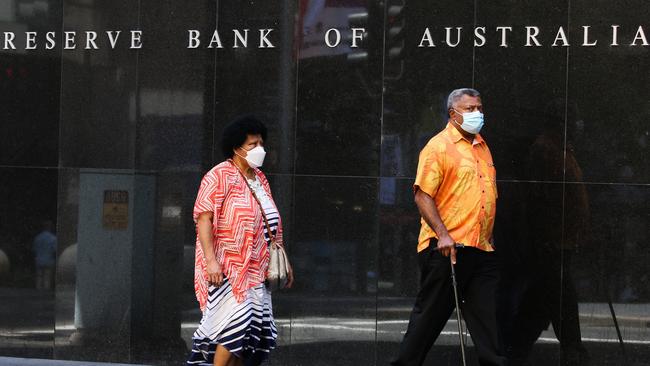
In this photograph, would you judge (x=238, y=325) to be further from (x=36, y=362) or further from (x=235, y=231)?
(x=36, y=362)

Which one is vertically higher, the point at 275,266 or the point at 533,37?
the point at 533,37

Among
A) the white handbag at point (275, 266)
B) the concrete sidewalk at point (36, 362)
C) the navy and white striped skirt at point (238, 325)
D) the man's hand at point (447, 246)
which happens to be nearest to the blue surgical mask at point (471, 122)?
the man's hand at point (447, 246)

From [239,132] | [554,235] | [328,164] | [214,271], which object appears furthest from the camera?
[328,164]

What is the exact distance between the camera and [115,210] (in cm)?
998

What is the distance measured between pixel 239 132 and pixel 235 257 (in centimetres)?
76

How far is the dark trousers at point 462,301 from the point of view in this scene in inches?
306

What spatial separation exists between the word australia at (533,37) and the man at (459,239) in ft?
4.31

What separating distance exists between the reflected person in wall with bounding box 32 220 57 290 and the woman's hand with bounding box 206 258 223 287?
2969 mm

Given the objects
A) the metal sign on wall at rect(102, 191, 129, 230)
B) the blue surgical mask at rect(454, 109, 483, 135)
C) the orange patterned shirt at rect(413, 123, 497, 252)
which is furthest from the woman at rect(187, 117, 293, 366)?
the metal sign on wall at rect(102, 191, 129, 230)

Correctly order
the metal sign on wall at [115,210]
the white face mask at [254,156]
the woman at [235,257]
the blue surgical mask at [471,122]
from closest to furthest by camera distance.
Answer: the woman at [235,257] → the white face mask at [254,156] → the blue surgical mask at [471,122] → the metal sign on wall at [115,210]

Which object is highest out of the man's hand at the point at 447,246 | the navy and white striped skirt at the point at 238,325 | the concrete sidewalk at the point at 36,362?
the man's hand at the point at 447,246

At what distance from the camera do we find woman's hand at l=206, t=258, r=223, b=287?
747 cm

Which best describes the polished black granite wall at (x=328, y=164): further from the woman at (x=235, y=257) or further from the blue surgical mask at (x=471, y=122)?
the woman at (x=235, y=257)

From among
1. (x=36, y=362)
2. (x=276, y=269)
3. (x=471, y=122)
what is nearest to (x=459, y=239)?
(x=471, y=122)
